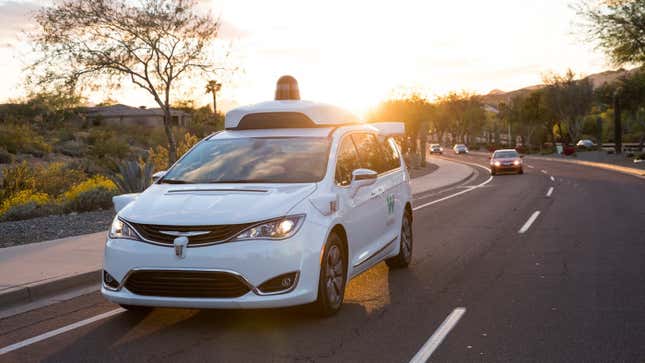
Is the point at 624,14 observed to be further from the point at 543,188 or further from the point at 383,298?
the point at 383,298

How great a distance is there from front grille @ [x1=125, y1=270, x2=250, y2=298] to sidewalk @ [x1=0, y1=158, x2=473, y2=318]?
2.16 metres

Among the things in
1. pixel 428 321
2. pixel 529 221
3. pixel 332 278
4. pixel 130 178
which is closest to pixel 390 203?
pixel 332 278

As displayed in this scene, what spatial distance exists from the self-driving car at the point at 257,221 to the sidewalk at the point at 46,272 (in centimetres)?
149

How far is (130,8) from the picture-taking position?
25172 millimetres

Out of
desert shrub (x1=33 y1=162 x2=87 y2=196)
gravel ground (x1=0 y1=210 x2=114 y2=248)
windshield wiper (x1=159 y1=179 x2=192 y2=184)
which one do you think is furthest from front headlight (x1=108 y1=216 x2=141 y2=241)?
desert shrub (x1=33 y1=162 x2=87 y2=196)

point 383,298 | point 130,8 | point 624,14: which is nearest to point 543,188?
point 624,14

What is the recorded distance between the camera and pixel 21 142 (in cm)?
4556

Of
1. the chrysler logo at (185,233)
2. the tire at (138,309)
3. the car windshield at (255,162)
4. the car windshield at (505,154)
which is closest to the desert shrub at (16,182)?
the car windshield at (255,162)

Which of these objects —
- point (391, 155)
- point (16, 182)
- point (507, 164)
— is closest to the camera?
point (391, 155)

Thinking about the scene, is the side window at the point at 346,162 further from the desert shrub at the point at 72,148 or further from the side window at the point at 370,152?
the desert shrub at the point at 72,148

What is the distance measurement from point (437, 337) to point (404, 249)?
353 cm

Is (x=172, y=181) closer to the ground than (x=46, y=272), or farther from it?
farther from it

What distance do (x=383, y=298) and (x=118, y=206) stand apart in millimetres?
2839

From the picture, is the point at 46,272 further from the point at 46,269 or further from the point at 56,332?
the point at 56,332
